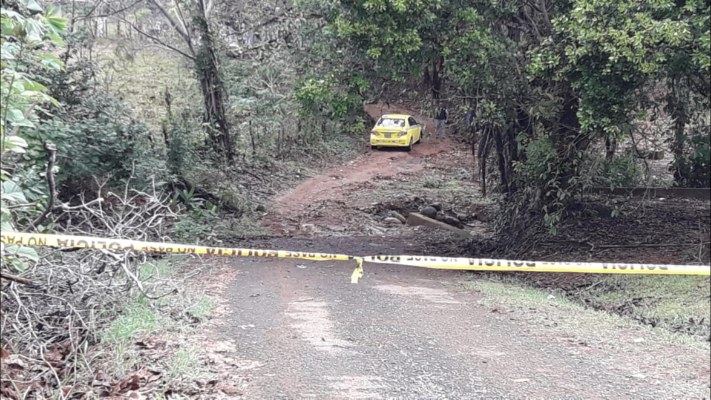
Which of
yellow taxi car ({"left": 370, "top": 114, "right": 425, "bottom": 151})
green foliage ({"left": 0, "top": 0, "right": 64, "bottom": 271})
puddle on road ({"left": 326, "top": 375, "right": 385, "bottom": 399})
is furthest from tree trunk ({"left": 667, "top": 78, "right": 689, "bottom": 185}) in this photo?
yellow taxi car ({"left": 370, "top": 114, "right": 425, "bottom": 151})

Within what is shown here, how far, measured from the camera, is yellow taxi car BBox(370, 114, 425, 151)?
29594mm

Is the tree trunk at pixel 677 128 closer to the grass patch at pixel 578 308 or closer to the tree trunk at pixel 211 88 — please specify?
the grass patch at pixel 578 308

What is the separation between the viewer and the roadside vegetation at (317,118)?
459cm

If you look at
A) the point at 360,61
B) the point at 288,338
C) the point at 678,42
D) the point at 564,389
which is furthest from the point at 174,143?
the point at 564,389

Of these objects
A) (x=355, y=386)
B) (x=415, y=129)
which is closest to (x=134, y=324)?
(x=355, y=386)

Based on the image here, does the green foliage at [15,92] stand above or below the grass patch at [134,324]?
above

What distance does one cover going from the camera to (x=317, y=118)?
41.8 ft

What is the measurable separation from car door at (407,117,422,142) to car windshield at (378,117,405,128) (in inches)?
14.7

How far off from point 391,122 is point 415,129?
159 centimetres

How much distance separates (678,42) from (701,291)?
17.6ft

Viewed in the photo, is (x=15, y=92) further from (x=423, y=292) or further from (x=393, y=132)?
(x=393, y=132)

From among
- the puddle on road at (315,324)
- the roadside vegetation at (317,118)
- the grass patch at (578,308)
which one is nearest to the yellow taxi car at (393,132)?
the roadside vegetation at (317,118)

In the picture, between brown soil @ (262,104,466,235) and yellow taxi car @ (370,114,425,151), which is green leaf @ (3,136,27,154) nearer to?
brown soil @ (262,104,466,235)

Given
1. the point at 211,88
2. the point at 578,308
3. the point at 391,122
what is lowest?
the point at 578,308
